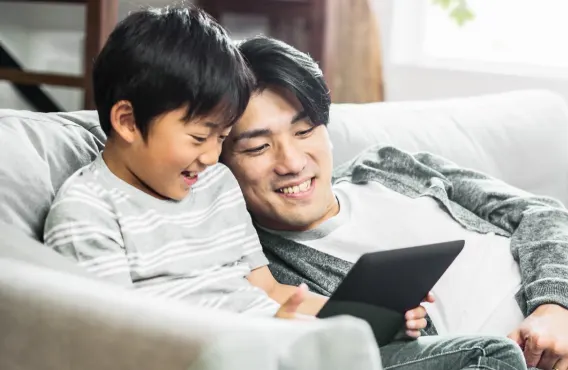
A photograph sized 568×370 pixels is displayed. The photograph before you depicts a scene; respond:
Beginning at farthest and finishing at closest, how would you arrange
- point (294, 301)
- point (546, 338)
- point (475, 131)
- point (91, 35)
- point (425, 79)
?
point (425, 79)
point (91, 35)
point (475, 131)
point (546, 338)
point (294, 301)

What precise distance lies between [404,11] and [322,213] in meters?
1.97

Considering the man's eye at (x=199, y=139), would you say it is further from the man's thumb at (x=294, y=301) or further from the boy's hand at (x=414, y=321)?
the boy's hand at (x=414, y=321)

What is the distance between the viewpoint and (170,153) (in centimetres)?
126

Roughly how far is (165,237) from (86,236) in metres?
0.16

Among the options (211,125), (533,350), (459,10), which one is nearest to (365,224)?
(533,350)

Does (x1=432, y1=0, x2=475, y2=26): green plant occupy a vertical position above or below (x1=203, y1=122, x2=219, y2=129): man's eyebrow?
below

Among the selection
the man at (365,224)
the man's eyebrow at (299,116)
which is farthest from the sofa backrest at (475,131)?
the man's eyebrow at (299,116)

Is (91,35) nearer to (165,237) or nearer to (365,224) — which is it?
(365,224)

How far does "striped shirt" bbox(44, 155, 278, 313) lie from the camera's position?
1.15m

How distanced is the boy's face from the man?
0.25m

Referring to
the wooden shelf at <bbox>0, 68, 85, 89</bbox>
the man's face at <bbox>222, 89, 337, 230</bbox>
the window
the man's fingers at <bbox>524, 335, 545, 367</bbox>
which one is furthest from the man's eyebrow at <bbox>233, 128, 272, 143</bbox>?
the window

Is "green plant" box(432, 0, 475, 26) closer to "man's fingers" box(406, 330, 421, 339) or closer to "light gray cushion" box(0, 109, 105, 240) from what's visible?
"light gray cushion" box(0, 109, 105, 240)

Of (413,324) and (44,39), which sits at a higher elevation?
(413,324)

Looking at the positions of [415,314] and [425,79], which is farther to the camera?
[425,79]
